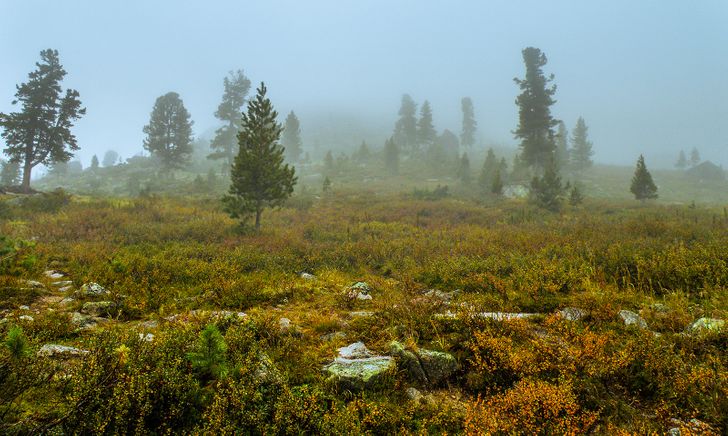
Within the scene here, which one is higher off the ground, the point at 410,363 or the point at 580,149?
the point at 580,149

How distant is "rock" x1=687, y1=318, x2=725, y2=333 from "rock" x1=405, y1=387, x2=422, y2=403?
4.24 m

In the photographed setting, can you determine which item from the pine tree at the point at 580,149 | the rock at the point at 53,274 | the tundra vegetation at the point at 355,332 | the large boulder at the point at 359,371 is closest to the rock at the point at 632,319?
the tundra vegetation at the point at 355,332

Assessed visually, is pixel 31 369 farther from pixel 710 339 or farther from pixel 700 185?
pixel 700 185

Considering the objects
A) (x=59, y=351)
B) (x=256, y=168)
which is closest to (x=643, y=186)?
(x=256, y=168)

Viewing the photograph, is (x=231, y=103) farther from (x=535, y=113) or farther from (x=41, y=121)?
(x=535, y=113)

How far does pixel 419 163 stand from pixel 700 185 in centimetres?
4948

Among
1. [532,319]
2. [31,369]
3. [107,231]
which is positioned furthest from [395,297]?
[107,231]

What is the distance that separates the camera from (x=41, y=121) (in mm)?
26359

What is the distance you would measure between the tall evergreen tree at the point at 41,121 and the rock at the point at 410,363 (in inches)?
1345

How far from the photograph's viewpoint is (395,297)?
7.24m

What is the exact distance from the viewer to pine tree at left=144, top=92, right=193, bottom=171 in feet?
141

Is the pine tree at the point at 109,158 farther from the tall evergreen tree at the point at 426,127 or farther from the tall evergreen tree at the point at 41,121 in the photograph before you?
the tall evergreen tree at the point at 426,127

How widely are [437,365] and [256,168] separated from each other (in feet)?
44.5

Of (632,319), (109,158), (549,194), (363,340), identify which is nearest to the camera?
(632,319)
